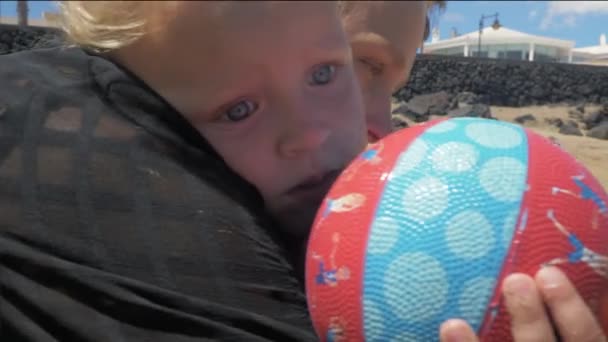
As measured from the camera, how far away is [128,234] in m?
1.64

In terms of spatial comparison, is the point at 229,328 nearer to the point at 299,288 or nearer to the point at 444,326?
the point at 299,288

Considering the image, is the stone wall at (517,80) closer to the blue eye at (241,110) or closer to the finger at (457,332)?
the blue eye at (241,110)

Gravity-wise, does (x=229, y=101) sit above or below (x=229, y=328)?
above

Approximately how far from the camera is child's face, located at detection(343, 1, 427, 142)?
2.31 metres

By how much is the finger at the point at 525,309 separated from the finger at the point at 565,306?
19 mm

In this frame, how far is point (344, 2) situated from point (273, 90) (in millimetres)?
433

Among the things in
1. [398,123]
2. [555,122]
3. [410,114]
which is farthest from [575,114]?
[398,123]

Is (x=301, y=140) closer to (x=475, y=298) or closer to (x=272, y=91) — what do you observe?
(x=272, y=91)

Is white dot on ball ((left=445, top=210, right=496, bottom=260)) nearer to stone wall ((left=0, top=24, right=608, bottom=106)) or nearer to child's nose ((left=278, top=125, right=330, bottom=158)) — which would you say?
child's nose ((left=278, top=125, right=330, bottom=158))

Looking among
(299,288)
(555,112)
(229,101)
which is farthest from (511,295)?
(555,112)

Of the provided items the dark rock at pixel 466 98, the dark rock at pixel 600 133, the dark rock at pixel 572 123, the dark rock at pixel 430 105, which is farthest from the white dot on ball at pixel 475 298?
the dark rock at pixel 466 98

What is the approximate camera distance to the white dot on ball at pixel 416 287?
1449 millimetres

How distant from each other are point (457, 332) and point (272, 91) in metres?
0.66

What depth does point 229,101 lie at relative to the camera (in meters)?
1.67
